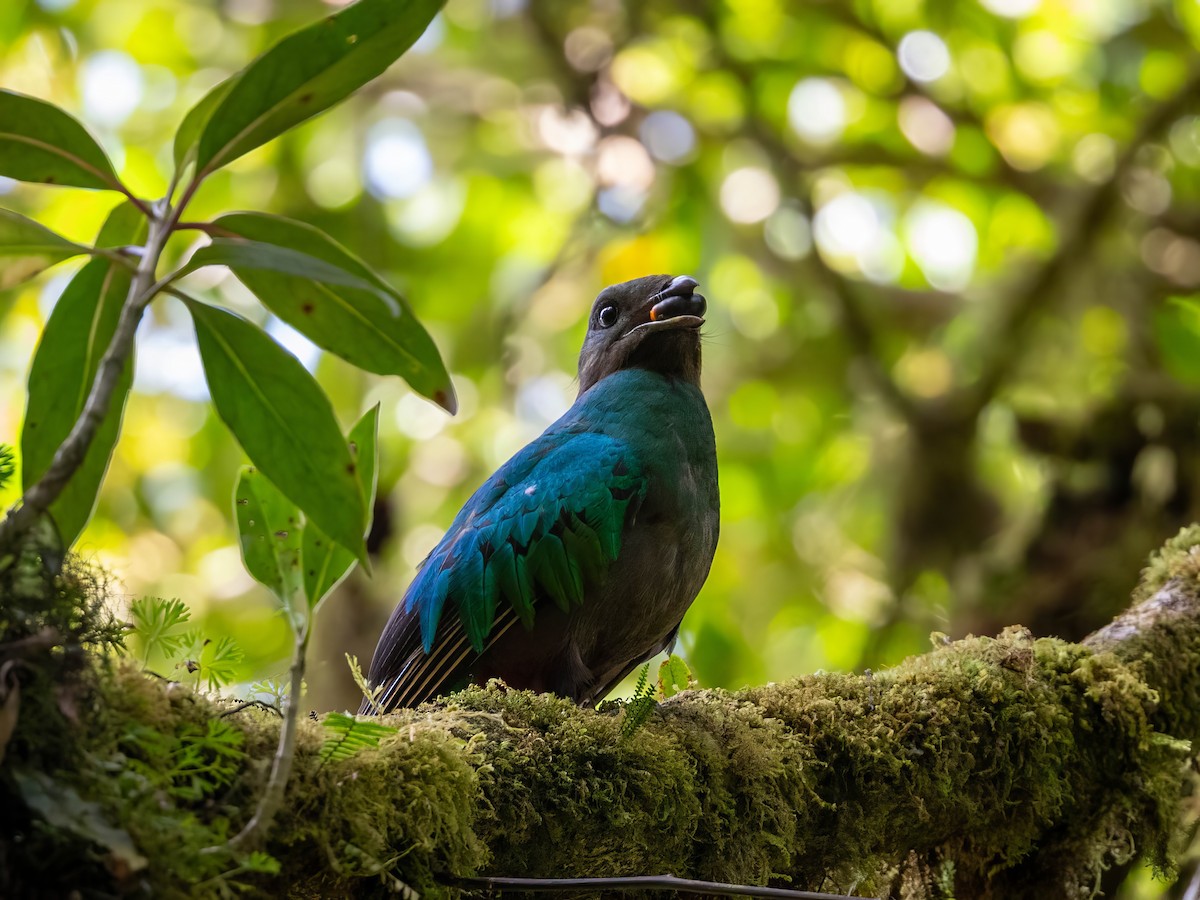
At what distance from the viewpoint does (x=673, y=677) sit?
3.63 m

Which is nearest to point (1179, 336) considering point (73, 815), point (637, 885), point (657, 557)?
point (657, 557)

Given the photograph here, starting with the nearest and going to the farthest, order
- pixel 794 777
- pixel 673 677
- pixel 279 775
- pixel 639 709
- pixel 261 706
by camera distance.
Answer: pixel 279 775 < pixel 261 706 < pixel 639 709 < pixel 794 777 < pixel 673 677

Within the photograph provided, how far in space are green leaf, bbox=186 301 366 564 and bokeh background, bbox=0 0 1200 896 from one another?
4.86 metres

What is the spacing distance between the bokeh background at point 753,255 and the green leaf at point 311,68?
5060mm

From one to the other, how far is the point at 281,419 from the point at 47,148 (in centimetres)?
62

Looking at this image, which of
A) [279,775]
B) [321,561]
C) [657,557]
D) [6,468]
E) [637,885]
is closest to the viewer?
[279,775]

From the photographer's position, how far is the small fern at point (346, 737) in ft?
6.81

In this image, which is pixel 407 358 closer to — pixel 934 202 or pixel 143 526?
pixel 143 526

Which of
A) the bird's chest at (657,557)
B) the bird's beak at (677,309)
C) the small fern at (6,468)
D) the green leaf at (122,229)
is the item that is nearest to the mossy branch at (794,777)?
the small fern at (6,468)

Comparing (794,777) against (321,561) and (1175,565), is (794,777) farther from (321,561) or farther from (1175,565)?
(1175,565)

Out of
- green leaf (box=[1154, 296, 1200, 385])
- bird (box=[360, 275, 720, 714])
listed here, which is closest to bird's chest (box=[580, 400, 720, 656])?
bird (box=[360, 275, 720, 714])

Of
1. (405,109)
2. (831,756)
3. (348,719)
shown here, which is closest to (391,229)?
(405,109)

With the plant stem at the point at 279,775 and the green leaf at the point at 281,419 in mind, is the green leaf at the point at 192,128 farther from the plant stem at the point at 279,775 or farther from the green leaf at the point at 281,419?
the plant stem at the point at 279,775

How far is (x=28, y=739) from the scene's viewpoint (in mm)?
1660
